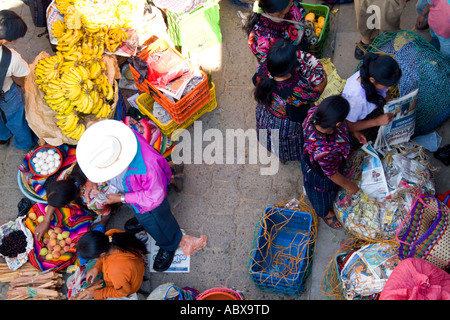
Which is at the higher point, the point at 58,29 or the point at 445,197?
the point at 58,29

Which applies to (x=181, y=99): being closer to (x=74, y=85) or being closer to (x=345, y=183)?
(x=74, y=85)

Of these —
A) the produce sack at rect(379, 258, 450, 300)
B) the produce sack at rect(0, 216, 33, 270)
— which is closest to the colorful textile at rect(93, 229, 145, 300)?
the produce sack at rect(0, 216, 33, 270)

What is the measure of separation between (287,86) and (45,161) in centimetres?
295

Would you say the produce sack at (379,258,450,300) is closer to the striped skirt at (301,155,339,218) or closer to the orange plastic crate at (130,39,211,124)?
the striped skirt at (301,155,339,218)

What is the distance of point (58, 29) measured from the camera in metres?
5.39

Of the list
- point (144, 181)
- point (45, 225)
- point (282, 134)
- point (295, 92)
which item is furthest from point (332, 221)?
point (45, 225)

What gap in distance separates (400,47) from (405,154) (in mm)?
1156

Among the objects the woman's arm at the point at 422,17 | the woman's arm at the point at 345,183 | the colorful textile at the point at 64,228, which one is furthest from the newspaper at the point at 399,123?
the colorful textile at the point at 64,228

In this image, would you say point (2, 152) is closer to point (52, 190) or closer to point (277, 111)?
point (52, 190)

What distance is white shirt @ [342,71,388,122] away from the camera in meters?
3.94

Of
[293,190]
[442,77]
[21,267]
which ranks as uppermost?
[442,77]

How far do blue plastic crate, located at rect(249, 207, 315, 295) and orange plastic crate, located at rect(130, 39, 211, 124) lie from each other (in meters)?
1.53

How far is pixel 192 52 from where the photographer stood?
596 cm
